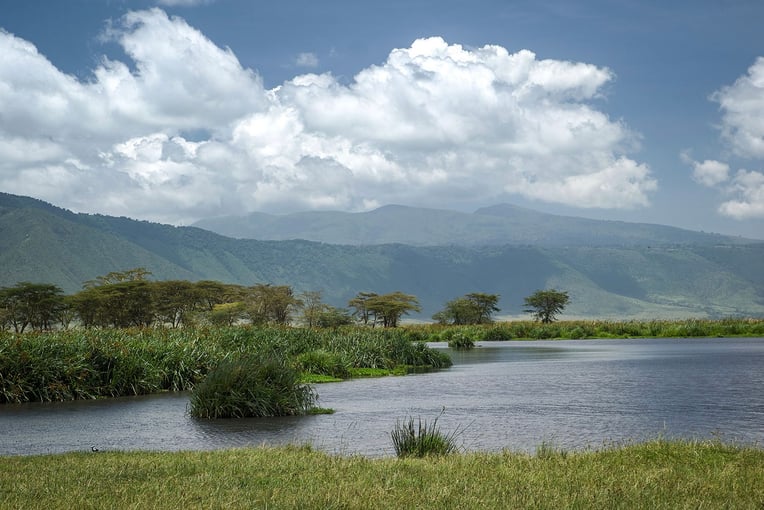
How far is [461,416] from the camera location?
2309cm

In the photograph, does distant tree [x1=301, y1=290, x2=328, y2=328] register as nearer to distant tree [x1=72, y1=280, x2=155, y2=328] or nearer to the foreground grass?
distant tree [x1=72, y1=280, x2=155, y2=328]

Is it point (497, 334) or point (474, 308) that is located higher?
point (474, 308)

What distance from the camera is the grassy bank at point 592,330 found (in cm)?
8627

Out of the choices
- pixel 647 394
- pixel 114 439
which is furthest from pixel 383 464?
pixel 647 394

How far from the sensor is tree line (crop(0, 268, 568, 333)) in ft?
268

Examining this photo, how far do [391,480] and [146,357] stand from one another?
2158cm

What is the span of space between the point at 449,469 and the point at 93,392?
1968 cm

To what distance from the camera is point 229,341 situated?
37094 millimetres

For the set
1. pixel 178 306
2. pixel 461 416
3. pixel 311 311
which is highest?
pixel 178 306

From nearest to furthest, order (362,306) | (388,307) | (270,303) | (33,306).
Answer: (33,306) → (270,303) → (388,307) → (362,306)

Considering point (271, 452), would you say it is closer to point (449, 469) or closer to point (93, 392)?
point (449, 469)

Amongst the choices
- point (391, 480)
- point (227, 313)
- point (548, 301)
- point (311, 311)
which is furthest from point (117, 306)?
point (548, 301)

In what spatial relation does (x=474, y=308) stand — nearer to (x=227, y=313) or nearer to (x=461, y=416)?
(x=227, y=313)

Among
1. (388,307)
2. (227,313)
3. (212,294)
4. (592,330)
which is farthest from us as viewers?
(388,307)
